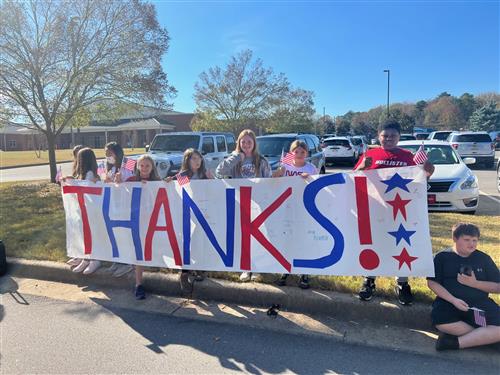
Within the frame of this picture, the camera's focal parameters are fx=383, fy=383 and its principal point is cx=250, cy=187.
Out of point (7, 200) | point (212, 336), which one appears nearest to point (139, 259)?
point (212, 336)

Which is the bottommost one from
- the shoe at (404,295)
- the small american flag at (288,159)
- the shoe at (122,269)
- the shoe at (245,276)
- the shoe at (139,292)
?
the shoe at (139,292)

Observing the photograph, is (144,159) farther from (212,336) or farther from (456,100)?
(456,100)

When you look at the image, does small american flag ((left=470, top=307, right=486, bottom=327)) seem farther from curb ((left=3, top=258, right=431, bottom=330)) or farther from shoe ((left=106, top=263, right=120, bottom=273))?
shoe ((left=106, top=263, right=120, bottom=273))

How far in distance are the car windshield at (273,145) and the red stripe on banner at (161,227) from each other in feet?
21.0

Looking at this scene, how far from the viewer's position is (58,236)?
6.47m

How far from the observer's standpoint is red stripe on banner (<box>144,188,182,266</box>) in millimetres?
4461

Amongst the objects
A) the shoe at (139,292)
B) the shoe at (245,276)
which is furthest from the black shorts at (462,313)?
the shoe at (139,292)

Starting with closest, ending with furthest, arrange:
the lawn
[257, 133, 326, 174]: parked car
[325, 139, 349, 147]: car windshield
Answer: [257, 133, 326, 174]: parked car → [325, 139, 349, 147]: car windshield → the lawn

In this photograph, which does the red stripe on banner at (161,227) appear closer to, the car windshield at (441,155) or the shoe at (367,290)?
the shoe at (367,290)

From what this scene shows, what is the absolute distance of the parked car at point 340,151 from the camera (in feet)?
68.5

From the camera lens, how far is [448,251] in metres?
3.43

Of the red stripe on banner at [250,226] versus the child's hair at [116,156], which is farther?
the child's hair at [116,156]

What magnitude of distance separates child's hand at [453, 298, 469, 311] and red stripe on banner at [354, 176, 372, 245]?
0.88 m

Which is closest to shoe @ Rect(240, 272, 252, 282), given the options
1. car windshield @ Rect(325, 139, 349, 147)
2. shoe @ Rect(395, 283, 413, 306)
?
shoe @ Rect(395, 283, 413, 306)
